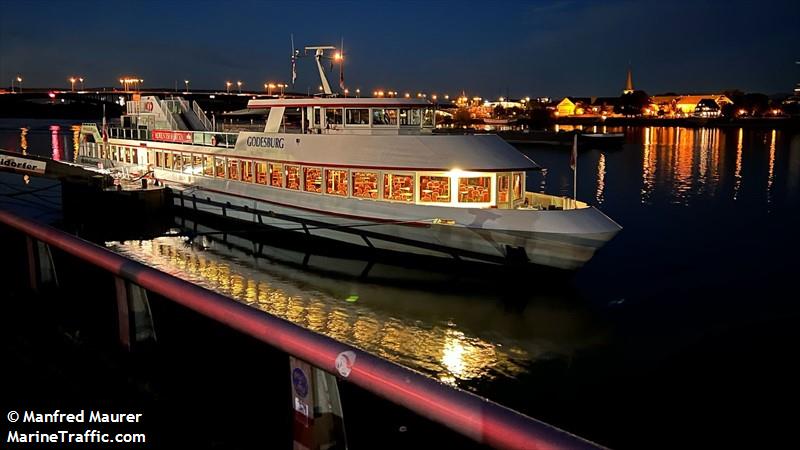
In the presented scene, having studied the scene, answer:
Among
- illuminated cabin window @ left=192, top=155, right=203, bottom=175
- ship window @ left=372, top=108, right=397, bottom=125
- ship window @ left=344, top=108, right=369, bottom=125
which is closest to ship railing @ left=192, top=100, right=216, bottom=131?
illuminated cabin window @ left=192, top=155, right=203, bottom=175

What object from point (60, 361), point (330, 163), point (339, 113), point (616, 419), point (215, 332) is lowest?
point (616, 419)

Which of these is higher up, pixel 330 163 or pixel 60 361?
pixel 330 163

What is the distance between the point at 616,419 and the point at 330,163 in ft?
51.8

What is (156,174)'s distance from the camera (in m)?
37.9

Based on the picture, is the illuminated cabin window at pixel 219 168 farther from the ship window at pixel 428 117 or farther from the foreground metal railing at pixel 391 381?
the foreground metal railing at pixel 391 381

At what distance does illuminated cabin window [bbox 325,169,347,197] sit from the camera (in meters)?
25.5

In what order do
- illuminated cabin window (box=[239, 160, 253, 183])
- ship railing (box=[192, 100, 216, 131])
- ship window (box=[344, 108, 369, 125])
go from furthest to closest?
ship railing (box=[192, 100, 216, 131]) → illuminated cabin window (box=[239, 160, 253, 183]) → ship window (box=[344, 108, 369, 125])

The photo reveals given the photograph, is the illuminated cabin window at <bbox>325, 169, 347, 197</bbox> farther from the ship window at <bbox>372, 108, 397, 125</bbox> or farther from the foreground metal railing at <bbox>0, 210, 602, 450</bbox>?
the foreground metal railing at <bbox>0, 210, 602, 450</bbox>

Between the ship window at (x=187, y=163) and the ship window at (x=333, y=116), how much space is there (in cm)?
1175

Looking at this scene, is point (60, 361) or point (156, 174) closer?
point (60, 361)

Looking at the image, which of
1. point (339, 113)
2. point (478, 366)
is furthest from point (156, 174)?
point (478, 366)

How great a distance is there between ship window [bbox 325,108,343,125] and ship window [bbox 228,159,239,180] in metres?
6.52

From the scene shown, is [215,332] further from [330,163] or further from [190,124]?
[190,124]

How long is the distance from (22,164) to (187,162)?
854 centimetres
